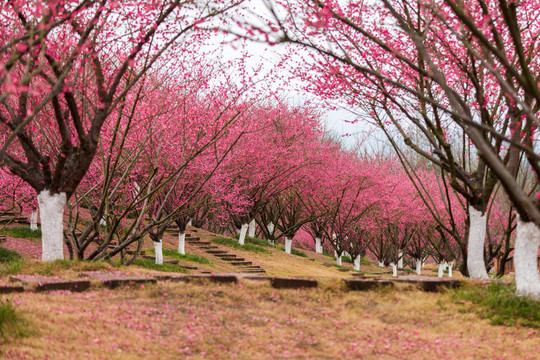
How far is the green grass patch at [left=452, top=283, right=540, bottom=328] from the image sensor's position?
5719 millimetres

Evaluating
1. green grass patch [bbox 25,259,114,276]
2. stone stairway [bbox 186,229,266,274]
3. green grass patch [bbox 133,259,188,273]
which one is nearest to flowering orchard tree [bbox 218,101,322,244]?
stone stairway [bbox 186,229,266,274]

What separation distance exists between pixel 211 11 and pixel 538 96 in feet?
18.0

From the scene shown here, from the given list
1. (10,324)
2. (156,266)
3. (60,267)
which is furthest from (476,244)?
(156,266)

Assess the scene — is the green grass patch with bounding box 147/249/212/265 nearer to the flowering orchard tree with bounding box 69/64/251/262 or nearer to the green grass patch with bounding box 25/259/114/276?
the flowering orchard tree with bounding box 69/64/251/262

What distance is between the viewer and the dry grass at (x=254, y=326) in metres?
4.39

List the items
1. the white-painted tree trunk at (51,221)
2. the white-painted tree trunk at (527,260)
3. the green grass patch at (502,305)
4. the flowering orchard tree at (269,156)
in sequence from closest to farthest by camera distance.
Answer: the green grass patch at (502,305), the white-painted tree trunk at (527,260), the white-painted tree trunk at (51,221), the flowering orchard tree at (269,156)

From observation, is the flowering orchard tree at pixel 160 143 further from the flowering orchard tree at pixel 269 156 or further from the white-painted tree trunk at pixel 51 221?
the flowering orchard tree at pixel 269 156

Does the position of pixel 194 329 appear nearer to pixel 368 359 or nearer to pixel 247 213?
pixel 368 359

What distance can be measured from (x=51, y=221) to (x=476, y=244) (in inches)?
286

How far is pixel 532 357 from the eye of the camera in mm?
4809

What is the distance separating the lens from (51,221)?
26.6 ft

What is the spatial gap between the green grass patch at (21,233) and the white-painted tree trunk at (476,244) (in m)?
15.0

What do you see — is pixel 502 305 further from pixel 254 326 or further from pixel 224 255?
pixel 224 255

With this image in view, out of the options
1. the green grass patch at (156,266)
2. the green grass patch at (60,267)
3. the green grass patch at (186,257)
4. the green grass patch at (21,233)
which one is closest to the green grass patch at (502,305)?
the green grass patch at (60,267)
